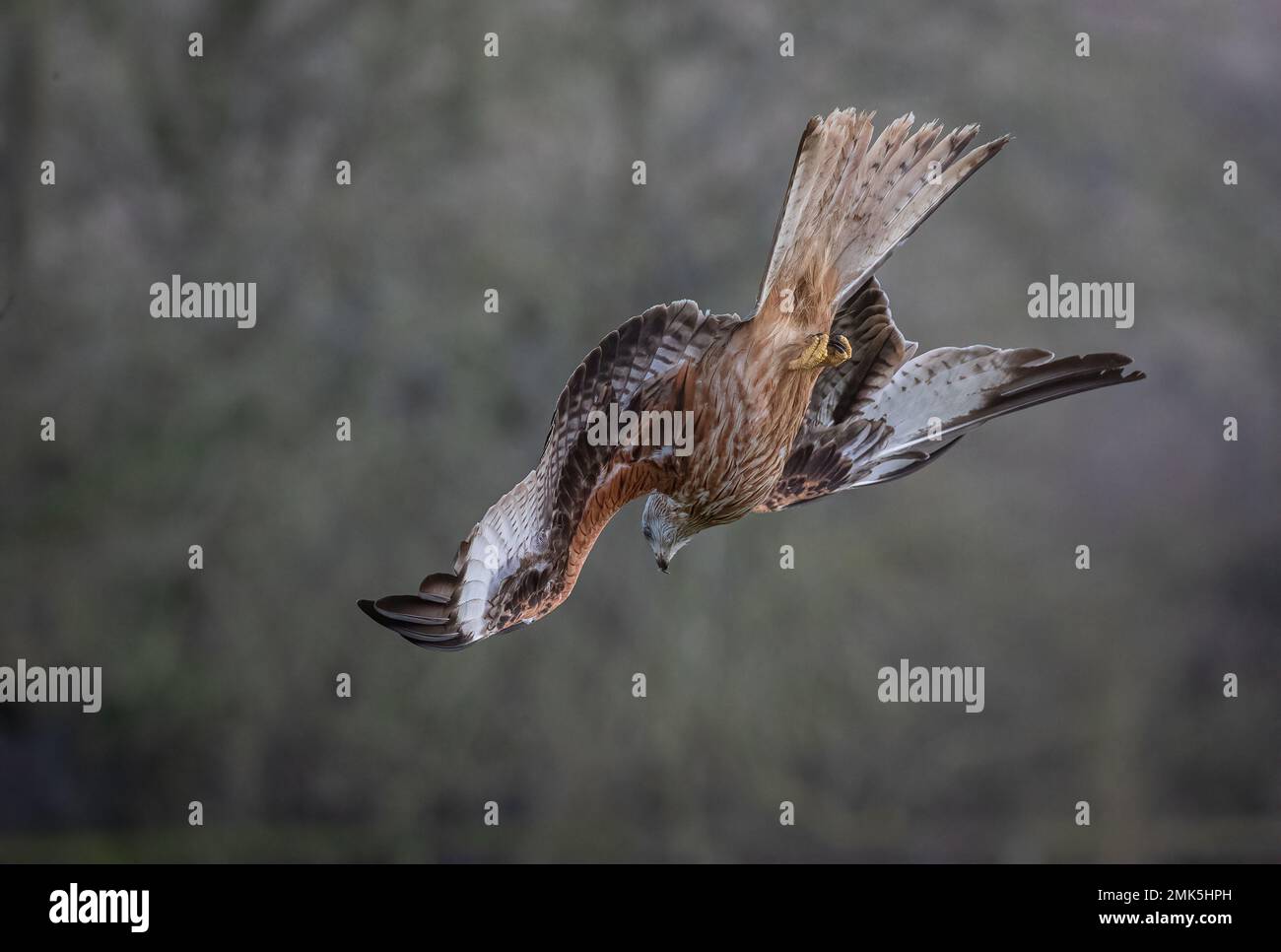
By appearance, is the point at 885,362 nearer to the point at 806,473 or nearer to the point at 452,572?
the point at 806,473

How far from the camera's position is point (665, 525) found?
9.06 ft

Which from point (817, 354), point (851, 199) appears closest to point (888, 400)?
point (817, 354)

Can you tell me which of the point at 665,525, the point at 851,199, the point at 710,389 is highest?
the point at 851,199

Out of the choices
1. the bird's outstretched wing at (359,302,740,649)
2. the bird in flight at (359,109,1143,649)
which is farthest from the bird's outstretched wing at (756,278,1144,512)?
the bird's outstretched wing at (359,302,740,649)

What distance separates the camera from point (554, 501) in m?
2.44

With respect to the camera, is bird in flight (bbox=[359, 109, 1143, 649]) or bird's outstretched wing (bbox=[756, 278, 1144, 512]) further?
bird's outstretched wing (bbox=[756, 278, 1144, 512])

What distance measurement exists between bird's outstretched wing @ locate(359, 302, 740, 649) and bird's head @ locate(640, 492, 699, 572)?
0.26 meters

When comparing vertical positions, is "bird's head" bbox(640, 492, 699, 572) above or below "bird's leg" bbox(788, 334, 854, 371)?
below

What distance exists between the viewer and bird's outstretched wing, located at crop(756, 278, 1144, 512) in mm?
2859

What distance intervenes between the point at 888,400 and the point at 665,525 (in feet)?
2.21

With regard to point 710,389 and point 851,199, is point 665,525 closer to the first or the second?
point 710,389

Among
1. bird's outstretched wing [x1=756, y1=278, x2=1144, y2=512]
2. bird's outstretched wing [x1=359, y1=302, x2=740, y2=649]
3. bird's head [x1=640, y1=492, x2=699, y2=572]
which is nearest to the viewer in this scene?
bird's outstretched wing [x1=359, y1=302, x2=740, y2=649]

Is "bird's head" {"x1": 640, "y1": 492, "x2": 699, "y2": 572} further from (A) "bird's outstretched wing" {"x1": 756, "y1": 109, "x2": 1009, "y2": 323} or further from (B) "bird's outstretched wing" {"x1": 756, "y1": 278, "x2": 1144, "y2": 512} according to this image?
(A) "bird's outstretched wing" {"x1": 756, "y1": 109, "x2": 1009, "y2": 323}
